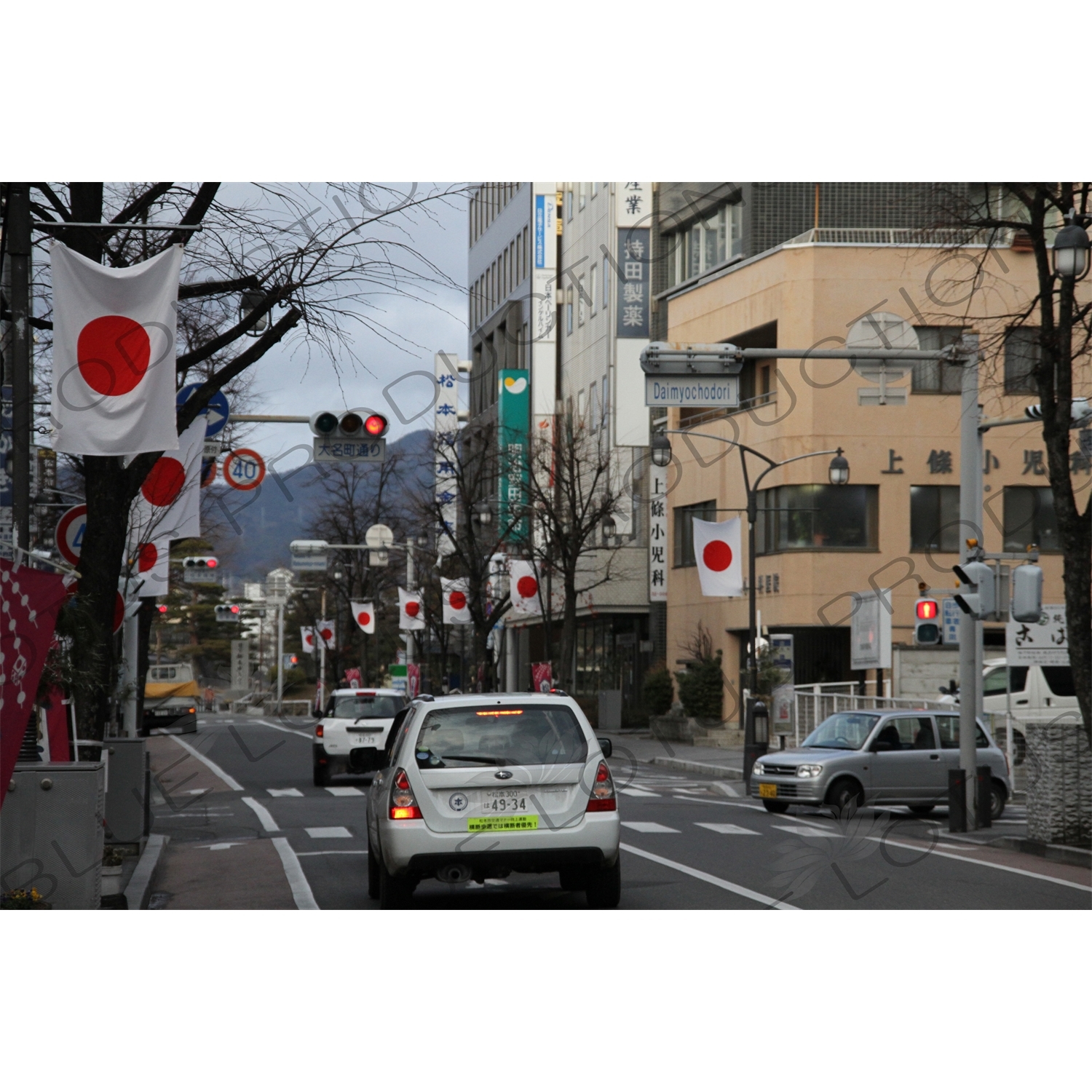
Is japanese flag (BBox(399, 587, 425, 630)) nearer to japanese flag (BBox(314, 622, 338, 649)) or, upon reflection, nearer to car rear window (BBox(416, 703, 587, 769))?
japanese flag (BBox(314, 622, 338, 649))

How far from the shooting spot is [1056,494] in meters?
18.2

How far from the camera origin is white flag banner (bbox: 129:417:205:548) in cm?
1845

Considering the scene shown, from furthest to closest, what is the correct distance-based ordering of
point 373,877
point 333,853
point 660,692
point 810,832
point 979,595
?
point 660,692
point 810,832
point 979,595
point 333,853
point 373,877

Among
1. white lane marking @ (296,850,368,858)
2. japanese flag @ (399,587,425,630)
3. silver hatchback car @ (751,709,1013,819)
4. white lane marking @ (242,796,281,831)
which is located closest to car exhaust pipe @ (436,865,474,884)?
white lane marking @ (296,850,368,858)

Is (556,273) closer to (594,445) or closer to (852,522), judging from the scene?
(594,445)

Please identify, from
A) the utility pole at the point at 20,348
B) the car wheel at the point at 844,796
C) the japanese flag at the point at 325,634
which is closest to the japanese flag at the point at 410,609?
the japanese flag at the point at 325,634

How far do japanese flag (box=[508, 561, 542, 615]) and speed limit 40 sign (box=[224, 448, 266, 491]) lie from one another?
24.2 metres

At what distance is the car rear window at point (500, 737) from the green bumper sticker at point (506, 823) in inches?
15.8

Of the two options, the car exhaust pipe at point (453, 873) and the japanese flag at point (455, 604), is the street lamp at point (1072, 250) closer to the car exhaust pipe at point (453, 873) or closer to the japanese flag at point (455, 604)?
the car exhaust pipe at point (453, 873)

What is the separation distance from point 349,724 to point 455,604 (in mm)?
24704

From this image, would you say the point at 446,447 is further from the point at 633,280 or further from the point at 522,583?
the point at 522,583

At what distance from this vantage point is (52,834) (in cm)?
1174

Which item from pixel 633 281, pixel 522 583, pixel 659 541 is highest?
pixel 633 281

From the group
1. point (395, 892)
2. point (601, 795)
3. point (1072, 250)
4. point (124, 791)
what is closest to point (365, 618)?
point (124, 791)
